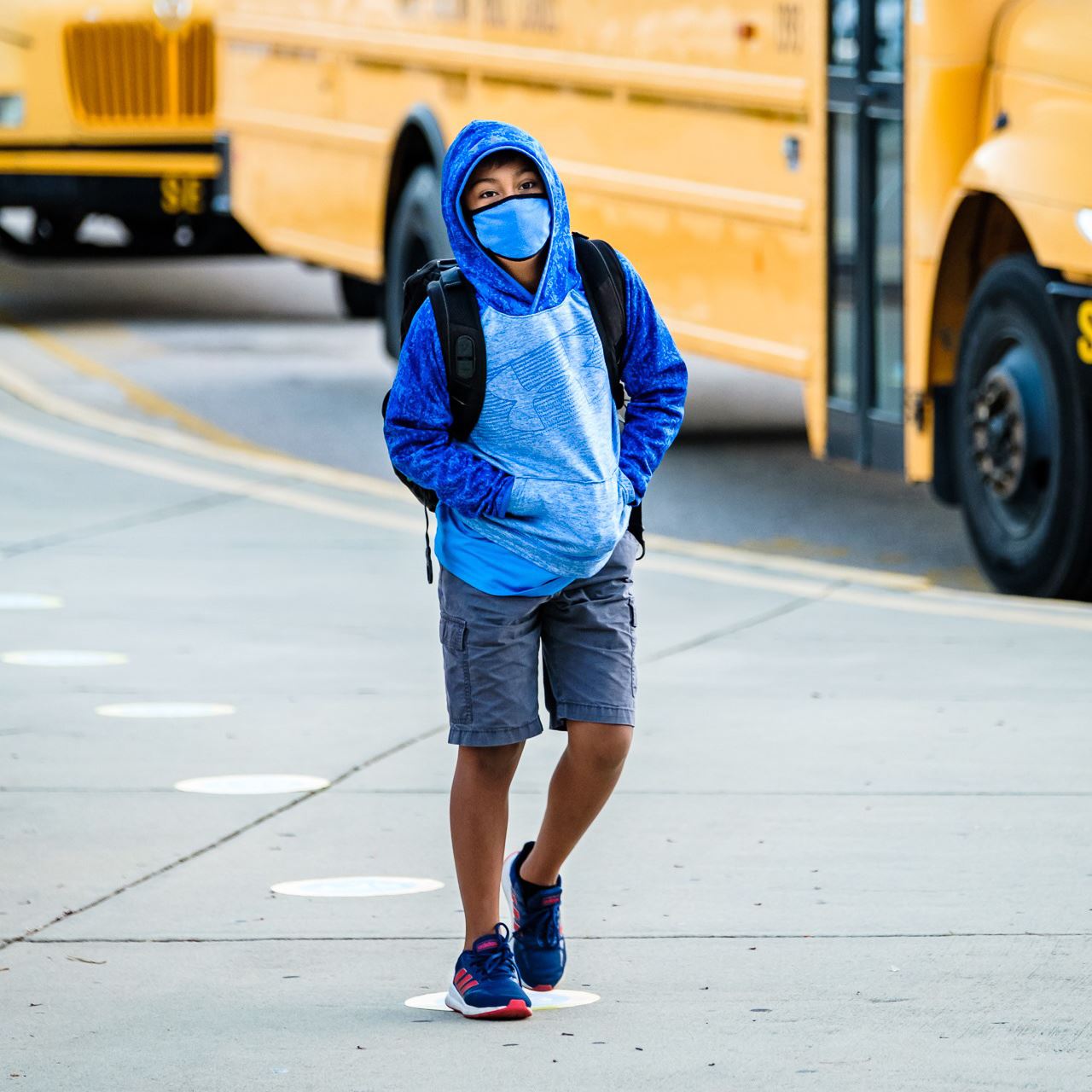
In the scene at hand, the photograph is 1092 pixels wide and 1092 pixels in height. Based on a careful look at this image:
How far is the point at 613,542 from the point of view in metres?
4.39

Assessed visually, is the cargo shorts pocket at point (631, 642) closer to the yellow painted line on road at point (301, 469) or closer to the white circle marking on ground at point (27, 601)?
the yellow painted line on road at point (301, 469)

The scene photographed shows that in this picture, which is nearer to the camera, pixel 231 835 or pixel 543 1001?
pixel 543 1001

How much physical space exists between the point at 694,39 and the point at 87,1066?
6490mm

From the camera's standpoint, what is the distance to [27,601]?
8.38 m

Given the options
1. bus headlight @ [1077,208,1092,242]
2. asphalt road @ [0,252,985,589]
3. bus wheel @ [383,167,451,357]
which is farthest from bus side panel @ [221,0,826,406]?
bus headlight @ [1077,208,1092,242]

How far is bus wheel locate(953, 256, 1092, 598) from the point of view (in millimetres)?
8000

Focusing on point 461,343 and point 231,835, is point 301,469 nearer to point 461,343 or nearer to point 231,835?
point 231,835

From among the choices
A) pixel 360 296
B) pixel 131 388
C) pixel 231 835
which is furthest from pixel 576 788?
pixel 360 296

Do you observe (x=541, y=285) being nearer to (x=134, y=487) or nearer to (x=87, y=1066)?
(x=87, y=1066)

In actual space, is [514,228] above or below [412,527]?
above

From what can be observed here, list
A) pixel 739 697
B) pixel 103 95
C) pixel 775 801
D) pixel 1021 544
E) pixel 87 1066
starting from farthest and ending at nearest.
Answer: pixel 103 95
pixel 1021 544
pixel 739 697
pixel 775 801
pixel 87 1066

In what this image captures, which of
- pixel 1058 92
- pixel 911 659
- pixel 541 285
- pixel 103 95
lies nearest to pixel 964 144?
pixel 1058 92

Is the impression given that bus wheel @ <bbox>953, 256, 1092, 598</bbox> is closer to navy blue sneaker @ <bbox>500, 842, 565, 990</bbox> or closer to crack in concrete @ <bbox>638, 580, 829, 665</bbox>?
crack in concrete @ <bbox>638, 580, 829, 665</bbox>

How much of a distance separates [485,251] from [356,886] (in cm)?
149
